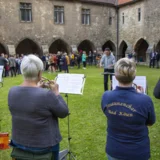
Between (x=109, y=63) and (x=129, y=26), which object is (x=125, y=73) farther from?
(x=129, y=26)

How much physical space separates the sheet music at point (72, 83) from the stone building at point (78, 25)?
17.7 metres

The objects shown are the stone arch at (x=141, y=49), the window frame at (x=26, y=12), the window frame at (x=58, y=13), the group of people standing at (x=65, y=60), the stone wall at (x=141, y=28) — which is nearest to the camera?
the group of people standing at (x=65, y=60)

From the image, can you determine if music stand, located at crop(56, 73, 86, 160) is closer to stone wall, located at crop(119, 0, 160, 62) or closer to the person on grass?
the person on grass

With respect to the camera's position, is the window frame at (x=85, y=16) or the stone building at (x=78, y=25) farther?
the window frame at (x=85, y=16)

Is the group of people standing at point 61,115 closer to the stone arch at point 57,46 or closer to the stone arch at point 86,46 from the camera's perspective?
the stone arch at point 57,46

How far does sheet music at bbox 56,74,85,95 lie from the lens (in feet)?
12.5

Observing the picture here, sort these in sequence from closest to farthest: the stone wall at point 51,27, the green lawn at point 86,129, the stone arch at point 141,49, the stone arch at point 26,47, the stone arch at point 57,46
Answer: the green lawn at point 86,129
the stone wall at point 51,27
the stone arch at point 26,47
the stone arch at point 57,46
the stone arch at point 141,49

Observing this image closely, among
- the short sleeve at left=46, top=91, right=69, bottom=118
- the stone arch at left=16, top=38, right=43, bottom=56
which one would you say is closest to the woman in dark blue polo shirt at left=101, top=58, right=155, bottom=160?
the short sleeve at left=46, top=91, right=69, bottom=118

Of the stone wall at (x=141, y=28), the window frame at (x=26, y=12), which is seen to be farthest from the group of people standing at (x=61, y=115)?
the stone wall at (x=141, y=28)

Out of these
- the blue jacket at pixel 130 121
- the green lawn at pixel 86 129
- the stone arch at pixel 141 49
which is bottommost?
the green lawn at pixel 86 129

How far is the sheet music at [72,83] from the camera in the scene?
381cm

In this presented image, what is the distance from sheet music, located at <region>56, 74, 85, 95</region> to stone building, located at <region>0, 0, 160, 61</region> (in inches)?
699

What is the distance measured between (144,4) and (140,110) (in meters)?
22.6

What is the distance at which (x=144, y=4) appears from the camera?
22.6 metres
